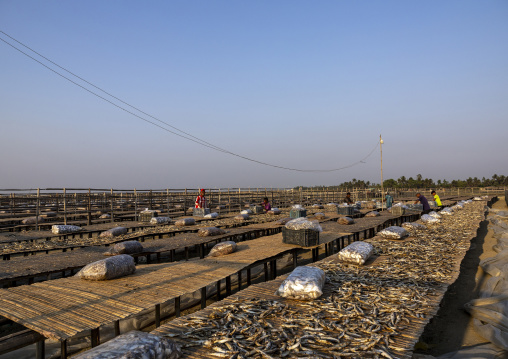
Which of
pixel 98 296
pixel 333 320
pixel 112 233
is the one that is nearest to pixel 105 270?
pixel 98 296

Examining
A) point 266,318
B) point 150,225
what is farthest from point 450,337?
point 150,225

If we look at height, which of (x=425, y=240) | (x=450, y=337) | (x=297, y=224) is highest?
(x=297, y=224)

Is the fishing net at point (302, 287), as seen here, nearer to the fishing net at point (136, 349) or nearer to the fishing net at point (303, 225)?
the fishing net at point (136, 349)

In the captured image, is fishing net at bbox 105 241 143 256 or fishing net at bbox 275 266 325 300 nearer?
fishing net at bbox 275 266 325 300

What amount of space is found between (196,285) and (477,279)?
8.48 meters

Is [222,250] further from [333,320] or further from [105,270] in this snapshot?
[333,320]

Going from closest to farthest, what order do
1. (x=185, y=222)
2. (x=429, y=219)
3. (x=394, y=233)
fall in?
(x=394, y=233)
(x=185, y=222)
(x=429, y=219)

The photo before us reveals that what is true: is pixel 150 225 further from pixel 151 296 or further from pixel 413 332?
pixel 413 332

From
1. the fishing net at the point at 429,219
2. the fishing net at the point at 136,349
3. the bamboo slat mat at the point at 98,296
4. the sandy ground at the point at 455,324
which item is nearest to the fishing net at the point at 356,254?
the sandy ground at the point at 455,324

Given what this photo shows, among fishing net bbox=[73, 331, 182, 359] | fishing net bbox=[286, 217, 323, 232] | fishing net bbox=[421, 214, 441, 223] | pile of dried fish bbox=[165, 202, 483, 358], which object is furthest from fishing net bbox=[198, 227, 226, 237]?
fishing net bbox=[421, 214, 441, 223]

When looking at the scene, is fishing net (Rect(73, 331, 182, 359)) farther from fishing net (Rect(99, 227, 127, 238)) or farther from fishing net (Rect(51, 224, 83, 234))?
fishing net (Rect(51, 224, 83, 234))

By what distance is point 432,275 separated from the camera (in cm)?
637

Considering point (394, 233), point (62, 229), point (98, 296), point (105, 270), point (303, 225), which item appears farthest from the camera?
point (62, 229)

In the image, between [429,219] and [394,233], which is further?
[429,219]
